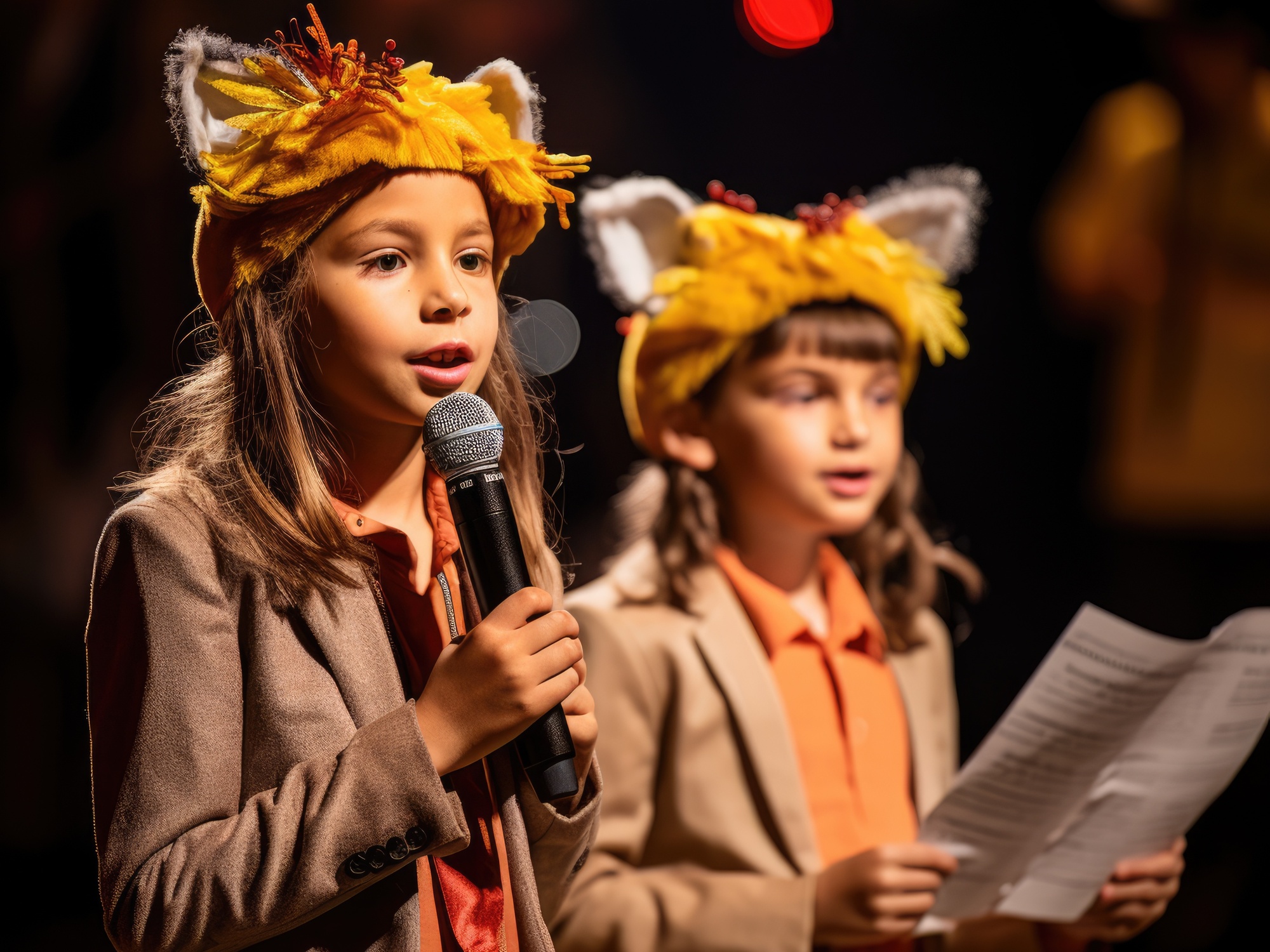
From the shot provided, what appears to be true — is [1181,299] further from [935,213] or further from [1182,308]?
[935,213]

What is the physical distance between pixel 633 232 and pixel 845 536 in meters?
0.52

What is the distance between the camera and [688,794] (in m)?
1.37

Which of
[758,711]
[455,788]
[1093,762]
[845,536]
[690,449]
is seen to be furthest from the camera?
[845,536]

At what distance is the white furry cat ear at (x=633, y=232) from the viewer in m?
1.45

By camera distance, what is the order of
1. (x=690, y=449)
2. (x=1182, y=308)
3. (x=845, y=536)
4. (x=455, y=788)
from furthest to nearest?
(x=1182, y=308) → (x=845, y=536) → (x=690, y=449) → (x=455, y=788)

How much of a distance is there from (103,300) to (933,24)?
4.47 ft

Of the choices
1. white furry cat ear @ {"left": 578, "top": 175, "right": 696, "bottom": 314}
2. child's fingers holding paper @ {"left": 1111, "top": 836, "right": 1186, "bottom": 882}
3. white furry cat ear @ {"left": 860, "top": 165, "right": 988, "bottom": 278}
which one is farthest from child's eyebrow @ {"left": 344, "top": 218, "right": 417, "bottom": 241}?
child's fingers holding paper @ {"left": 1111, "top": 836, "right": 1186, "bottom": 882}

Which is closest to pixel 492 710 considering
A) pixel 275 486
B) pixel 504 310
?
pixel 275 486

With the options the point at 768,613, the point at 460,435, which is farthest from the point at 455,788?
the point at 768,613

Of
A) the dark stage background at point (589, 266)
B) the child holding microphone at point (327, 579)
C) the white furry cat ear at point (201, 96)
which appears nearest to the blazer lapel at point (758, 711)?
the dark stage background at point (589, 266)

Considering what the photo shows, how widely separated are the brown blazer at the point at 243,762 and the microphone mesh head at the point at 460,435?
11 cm

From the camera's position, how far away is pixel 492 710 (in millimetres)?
781

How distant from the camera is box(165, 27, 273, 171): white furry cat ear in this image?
2.86 feet

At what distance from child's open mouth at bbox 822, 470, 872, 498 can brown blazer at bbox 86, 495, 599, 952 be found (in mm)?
689
